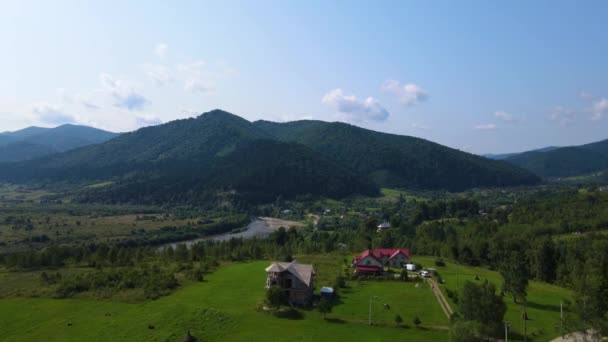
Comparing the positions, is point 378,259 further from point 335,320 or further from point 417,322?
point 417,322

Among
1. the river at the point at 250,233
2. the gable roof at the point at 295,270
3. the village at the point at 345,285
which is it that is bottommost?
the river at the point at 250,233

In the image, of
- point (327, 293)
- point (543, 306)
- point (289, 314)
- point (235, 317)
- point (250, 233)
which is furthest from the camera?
point (250, 233)

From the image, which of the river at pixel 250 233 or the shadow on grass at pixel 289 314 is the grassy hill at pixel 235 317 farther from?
the river at pixel 250 233

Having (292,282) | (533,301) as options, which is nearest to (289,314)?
(292,282)

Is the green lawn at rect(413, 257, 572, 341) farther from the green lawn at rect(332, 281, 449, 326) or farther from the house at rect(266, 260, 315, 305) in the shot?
the house at rect(266, 260, 315, 305)

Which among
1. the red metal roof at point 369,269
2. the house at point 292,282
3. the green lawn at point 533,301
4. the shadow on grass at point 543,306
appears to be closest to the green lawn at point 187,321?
the house at point 292,282

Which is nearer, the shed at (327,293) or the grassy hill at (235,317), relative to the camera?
the grassy hill at (235,317)

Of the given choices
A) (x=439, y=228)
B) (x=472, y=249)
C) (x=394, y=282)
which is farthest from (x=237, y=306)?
(x=439, y=228)

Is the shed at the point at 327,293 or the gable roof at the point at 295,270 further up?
the gable roof at the point at 295,270
